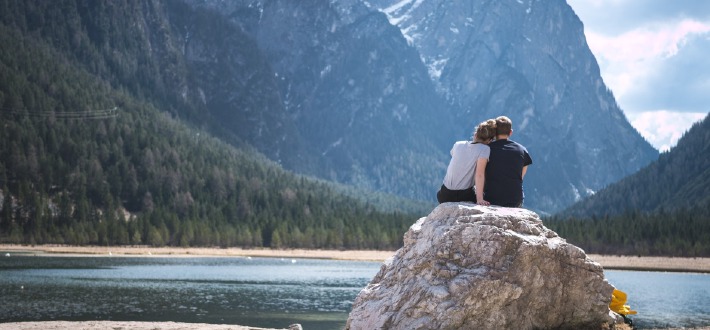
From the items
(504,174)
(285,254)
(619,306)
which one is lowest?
(619,306)

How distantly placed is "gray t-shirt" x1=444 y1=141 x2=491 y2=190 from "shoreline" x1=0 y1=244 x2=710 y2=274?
400ft

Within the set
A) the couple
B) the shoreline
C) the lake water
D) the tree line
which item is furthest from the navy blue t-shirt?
the tree line

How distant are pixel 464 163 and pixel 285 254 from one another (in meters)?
161

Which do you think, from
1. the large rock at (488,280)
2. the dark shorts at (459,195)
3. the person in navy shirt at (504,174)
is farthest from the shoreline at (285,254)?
the large rock at (488,280)

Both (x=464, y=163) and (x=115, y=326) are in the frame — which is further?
(x=115, y=326)

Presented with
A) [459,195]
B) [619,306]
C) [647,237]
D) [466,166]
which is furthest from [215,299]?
[647,237]

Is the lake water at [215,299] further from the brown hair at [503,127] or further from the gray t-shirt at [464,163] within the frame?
the brown hair at [503,127]

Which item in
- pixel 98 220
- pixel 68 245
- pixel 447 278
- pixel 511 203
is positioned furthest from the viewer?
pixel 98 220

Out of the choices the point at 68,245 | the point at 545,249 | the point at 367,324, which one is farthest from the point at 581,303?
the point at 68,245

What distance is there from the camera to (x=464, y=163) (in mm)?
20031

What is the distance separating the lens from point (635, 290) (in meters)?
83.6

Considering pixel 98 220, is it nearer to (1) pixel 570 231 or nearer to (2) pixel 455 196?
(1) pixel 570 231

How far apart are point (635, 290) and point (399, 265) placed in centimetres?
6935

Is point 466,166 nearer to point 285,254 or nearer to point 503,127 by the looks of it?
point 503,127
